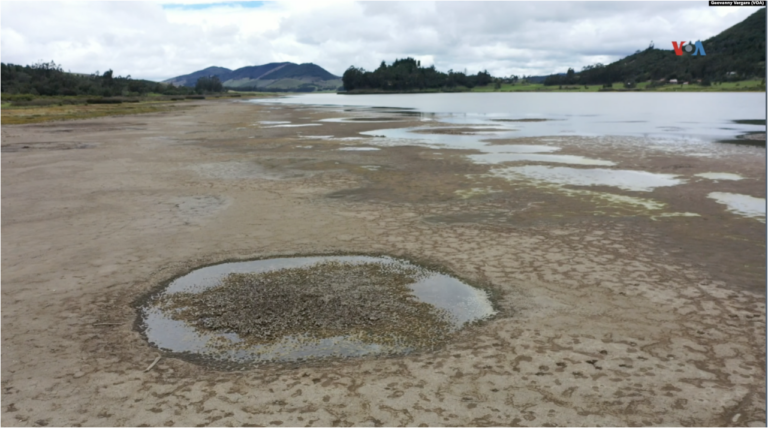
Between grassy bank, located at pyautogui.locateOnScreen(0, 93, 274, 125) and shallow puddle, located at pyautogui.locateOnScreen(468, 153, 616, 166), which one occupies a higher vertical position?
grassy bank, located at pyautogui.locateOnScreen(0, 93, 274, 125)

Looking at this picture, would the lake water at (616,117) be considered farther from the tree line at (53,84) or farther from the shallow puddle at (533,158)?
the tree line at (53,84)

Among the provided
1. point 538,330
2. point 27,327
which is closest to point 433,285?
point 538,330

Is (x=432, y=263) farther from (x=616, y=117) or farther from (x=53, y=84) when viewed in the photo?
(x=53, y=84)

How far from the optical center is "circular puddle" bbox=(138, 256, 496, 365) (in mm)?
6926

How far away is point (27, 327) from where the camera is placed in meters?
7.61

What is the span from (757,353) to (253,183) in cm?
1616

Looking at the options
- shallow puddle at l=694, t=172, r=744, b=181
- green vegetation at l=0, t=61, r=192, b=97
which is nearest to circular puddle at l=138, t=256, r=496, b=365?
shallow puddle at l=694, t=172, r=744, b=181

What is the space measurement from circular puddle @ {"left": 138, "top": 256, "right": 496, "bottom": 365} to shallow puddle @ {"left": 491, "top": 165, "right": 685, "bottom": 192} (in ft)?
36.8

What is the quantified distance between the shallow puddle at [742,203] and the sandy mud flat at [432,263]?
0.16 m

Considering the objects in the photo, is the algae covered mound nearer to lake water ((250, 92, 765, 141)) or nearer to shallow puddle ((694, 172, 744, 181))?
shallow puddle ((694, 172, 744, 181))

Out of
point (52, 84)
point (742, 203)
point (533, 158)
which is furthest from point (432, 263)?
point (52, 84)

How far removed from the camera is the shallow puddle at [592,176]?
61.2ft

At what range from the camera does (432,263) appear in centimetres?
1038

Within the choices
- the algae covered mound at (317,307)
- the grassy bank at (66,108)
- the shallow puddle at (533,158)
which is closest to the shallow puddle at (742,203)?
the shallow puddle at (533,158)
